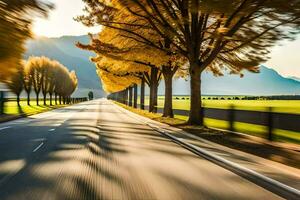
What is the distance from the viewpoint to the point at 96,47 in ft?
90.3

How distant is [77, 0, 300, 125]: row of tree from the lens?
17.2m

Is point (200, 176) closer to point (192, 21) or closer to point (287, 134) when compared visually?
point (287, 134)

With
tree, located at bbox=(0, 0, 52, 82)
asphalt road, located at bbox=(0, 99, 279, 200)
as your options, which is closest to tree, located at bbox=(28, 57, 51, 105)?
asphalt road, located at bbox=(0, 99, 279, 200)

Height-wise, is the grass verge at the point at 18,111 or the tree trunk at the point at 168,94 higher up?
the tree trunk at the point at 168,94

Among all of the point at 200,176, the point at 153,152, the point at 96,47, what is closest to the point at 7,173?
the point at 200,176

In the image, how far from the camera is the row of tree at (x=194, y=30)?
17.2m

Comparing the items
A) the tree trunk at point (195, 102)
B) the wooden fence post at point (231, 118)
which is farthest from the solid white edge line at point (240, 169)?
the tree trunk at point (195, 102)

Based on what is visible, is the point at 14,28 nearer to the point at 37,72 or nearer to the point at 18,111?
the point at 18,111

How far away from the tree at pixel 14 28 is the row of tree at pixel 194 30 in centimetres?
1065

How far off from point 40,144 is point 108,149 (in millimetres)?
2599

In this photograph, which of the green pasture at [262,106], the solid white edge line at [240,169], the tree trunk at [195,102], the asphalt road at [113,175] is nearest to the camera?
the asphalt road at [113,175]

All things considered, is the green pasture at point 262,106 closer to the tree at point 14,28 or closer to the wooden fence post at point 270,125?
the wooden fence post at point 270,125

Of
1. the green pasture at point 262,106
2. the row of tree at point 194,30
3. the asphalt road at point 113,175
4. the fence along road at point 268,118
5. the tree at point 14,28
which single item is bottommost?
the asphalt road at point 113,175

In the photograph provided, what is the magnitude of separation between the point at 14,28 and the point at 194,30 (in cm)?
1833
